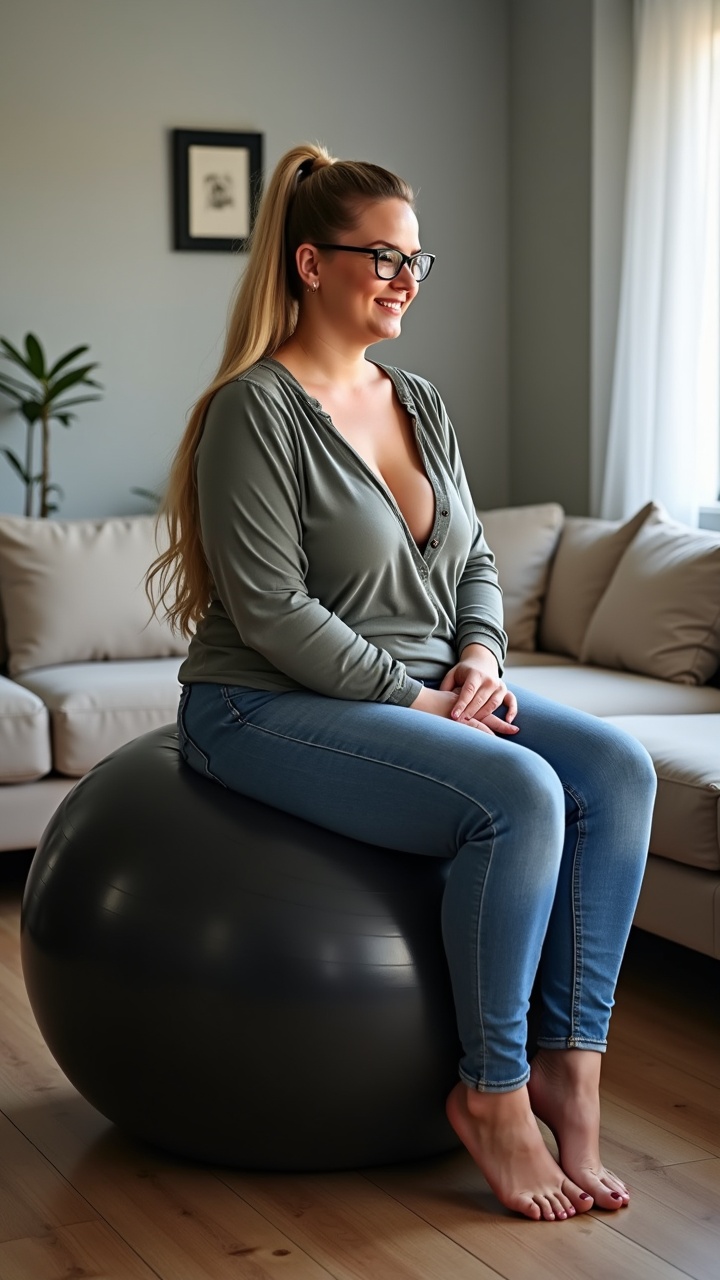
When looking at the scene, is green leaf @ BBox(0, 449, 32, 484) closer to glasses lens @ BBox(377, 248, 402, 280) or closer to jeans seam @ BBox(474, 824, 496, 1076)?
glasses lens @ BBox(377, 248, 402, 280)

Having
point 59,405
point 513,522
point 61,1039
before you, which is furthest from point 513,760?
point 59,405

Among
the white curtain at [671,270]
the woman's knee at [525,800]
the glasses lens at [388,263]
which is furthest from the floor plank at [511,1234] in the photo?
the white curtain at [671,270]

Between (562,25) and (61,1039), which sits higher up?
(562,25)

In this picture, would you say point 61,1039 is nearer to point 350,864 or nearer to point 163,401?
point 350,864

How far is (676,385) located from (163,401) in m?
1.53

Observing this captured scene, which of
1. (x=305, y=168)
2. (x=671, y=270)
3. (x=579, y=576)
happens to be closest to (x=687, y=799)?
(x=305, y=168)

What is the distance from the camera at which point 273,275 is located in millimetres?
2076

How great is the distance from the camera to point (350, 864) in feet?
6.08

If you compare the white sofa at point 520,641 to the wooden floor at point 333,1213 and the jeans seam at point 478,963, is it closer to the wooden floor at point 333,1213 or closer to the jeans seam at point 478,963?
the wooden floor at point 333,1213

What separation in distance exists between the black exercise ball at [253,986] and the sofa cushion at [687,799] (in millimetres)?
740

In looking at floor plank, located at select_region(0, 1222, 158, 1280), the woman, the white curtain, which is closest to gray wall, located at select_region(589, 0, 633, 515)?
the white curtain

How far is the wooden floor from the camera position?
1682 mm

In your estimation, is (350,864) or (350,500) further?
(350,500)

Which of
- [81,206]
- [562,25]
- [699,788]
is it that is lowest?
[699,788]
